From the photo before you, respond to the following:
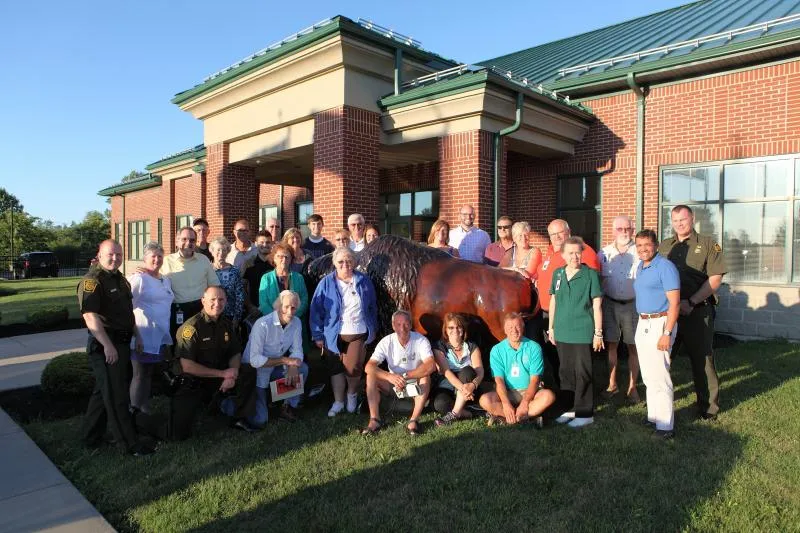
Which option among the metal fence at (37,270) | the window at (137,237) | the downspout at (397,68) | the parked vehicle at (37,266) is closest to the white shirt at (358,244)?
the downspout at (397,68)

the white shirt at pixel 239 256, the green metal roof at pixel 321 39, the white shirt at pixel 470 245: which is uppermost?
the green metal roof at pixel 321 39

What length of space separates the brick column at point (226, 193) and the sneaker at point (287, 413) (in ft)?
21.5

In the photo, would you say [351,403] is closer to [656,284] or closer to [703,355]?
[656,284]

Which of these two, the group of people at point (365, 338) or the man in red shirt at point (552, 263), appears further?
the man in red shirt at point (552, 263)

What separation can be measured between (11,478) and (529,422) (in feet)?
12.2

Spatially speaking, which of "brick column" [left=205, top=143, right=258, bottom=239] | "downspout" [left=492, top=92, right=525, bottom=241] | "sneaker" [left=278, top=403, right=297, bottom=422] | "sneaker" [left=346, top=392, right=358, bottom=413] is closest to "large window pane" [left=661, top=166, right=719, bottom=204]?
"downspout" [left=492, top=92, right=525, bottom=241]

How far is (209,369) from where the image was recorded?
429 cm

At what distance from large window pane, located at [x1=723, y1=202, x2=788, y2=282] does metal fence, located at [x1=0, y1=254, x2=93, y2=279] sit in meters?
38.6

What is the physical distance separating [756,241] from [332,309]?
23.0ft

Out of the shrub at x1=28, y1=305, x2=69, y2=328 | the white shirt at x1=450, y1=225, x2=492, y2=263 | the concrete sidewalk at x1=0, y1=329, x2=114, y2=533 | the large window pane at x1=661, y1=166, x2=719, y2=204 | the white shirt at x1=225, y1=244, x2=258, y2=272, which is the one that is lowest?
the concrete sidewalk at x1=0, y1=329, x2=114, y2=533

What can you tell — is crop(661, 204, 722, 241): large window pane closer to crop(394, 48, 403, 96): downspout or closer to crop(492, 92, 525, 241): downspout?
crop(492, 92, 525, 241): downspout

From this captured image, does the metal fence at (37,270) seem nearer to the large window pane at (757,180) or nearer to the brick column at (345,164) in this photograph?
the brick column at (345,164)

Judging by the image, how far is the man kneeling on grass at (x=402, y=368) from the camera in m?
4.40

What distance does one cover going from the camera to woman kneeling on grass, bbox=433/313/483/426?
14.6 ft
